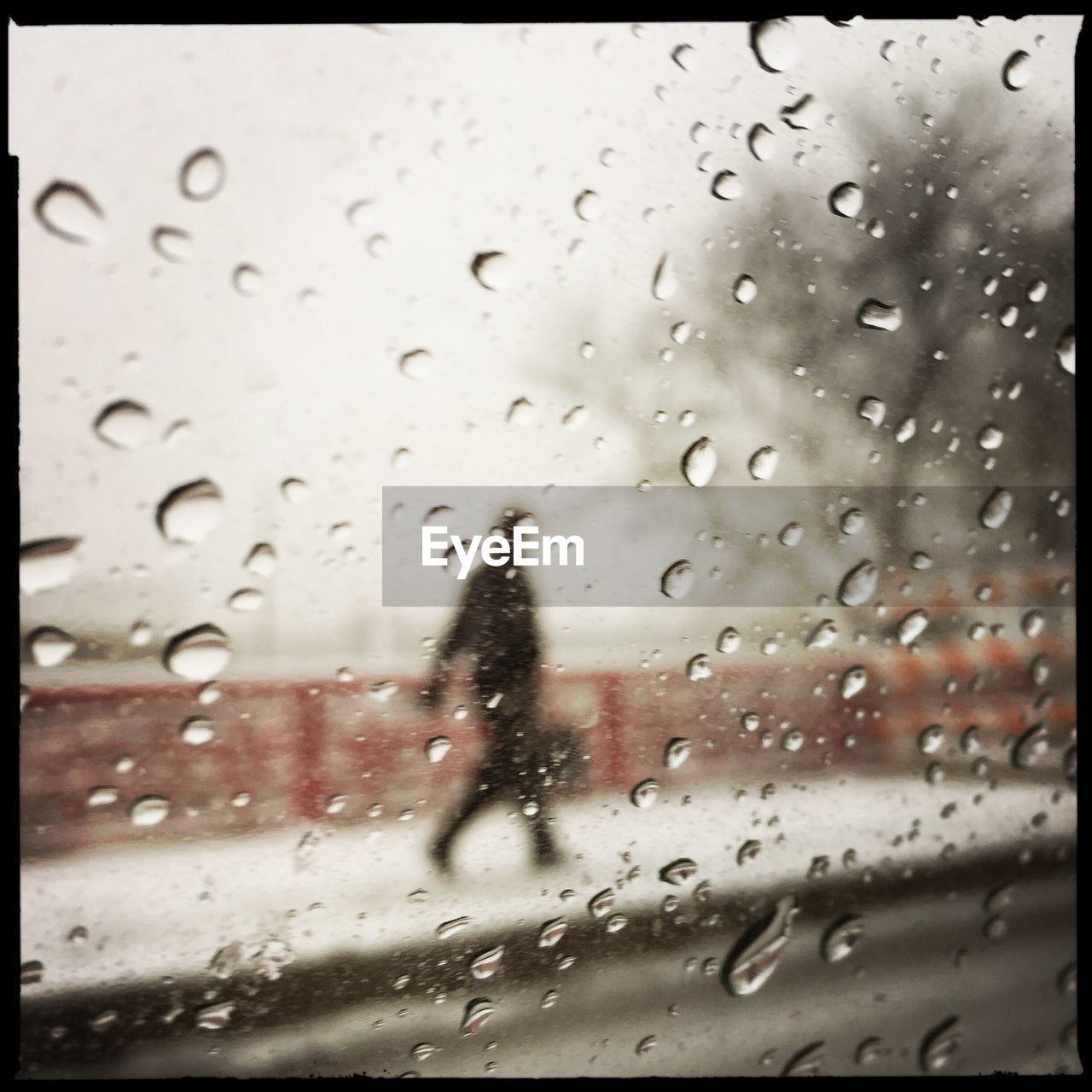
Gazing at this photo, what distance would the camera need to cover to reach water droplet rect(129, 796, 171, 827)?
629 mm

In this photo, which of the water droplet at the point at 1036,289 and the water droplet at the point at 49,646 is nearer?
the water droplet at the point at 49,646

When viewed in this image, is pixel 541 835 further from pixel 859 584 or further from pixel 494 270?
pixel 494 270

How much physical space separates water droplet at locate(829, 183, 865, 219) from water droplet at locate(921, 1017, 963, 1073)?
2.95ft

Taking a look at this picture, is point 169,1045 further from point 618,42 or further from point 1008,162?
point 1008,162

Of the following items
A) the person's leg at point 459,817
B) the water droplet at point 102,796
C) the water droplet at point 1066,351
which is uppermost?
the water droplet at point 1066,351

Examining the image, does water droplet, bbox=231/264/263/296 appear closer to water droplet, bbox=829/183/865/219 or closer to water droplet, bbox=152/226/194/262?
water droplet, bbox=152/226/194/262

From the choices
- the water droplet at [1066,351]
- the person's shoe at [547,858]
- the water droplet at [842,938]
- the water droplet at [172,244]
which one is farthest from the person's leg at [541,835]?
the water droplet at [1066,351]

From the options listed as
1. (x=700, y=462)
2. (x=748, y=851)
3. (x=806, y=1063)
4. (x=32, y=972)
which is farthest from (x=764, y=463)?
(x=32, y=972)

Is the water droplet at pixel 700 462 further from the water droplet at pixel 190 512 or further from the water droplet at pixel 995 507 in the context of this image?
the water droplet at pixel 190 512

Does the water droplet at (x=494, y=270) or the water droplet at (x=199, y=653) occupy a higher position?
the water droplet at (x=494, y=270)

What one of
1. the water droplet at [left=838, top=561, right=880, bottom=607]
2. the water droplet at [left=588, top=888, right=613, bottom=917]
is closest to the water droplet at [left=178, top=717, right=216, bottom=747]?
the water droplet at [left=588, top=888, right=613, bottom=917]

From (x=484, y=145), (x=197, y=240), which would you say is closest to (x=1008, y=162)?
(x=484, y=145)

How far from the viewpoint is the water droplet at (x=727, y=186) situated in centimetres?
68

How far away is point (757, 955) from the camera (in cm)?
69
